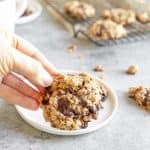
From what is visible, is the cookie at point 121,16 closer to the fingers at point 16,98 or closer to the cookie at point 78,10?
the cookie at point 78,10

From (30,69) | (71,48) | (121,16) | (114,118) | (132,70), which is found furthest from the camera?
(121,16)

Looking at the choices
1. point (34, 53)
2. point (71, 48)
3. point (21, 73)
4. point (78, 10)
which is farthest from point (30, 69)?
point (78, 10)

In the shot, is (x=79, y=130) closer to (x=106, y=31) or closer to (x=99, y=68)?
(x=99, y=68)

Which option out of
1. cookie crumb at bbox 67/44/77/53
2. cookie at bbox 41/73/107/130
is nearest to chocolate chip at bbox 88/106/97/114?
cookie at bbox 41/73/107/130

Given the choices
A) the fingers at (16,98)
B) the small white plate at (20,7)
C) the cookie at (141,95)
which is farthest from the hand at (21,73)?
the small white plate at (20,7)

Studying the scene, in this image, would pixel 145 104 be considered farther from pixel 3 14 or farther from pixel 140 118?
pixel 3 14

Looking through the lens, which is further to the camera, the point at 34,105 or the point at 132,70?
the point at 132,70

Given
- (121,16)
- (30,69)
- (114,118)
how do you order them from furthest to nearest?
(121,16), (114,118), (30,69)

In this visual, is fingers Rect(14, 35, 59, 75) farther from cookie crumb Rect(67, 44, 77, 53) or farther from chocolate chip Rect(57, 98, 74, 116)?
cookie crumb Rect(67, 44, 77, 53)
